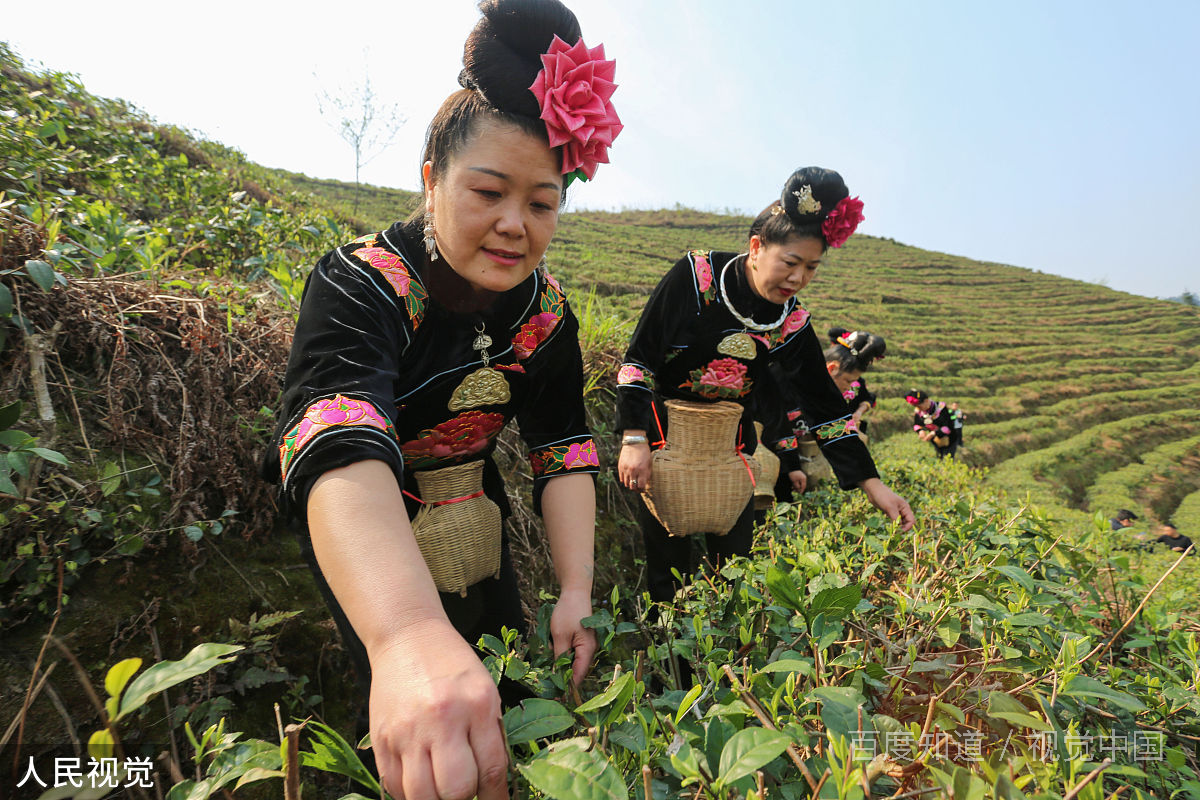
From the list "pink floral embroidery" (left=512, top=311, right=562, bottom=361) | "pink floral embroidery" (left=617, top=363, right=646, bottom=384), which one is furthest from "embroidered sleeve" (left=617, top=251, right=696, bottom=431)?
"pink floral embroidery" (left=512, top=311, right=562, bottom=361)

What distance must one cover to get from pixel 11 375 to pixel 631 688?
209 cm

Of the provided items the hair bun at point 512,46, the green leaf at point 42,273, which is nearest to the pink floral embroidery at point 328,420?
the hair bun at point 512,46

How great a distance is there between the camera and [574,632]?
1.14 metres

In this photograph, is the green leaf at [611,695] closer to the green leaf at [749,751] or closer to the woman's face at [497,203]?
the green leaf at [749,751]

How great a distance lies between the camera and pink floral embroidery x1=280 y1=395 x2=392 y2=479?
85 centimetres

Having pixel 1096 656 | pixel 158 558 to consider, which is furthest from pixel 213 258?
pixel 1096 656

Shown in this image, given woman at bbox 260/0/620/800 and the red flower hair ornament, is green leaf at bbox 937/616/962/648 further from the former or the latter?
the red flower hair ornament

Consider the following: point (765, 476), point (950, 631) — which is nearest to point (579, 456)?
point (950, 631)

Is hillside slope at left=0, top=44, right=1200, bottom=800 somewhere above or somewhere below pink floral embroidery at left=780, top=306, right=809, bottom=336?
below

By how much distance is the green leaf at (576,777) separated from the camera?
529 millimetres

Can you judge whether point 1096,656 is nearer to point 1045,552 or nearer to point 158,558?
point 1045,552

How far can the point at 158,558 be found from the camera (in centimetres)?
167

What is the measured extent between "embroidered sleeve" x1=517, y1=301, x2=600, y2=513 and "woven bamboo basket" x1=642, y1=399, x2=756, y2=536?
0.79 m

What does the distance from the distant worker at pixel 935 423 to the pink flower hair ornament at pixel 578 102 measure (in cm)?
724
